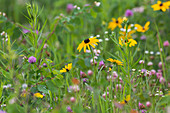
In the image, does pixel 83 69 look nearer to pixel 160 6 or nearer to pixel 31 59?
pixel 31 59

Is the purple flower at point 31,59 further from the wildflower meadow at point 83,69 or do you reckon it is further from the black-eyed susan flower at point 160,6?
the black-eyed susan flower at point 160,6

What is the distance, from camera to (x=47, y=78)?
5.85ft

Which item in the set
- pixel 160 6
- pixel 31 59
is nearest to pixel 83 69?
pixel 31 59

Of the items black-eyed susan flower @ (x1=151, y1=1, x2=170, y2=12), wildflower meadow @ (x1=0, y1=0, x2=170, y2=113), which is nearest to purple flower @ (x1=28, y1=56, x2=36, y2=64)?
wildflower meadow @ (x1=0, y1=0, x2=170, y2=113)

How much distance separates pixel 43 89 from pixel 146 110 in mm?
707

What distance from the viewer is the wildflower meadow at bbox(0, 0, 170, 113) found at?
5.23 ft

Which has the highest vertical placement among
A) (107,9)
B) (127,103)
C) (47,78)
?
(107,9)

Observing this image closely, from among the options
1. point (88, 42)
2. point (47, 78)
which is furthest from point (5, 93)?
point (88, 42)

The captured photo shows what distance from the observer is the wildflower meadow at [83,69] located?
1.59 metres

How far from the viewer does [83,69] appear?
7.66ft

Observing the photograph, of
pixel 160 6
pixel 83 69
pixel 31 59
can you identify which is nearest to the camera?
pixel 31 59

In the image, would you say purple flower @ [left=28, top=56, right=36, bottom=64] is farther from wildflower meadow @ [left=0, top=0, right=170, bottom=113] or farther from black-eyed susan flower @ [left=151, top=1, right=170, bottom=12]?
black-eyed susan flower @ [left=151, top=1, right=170, bottom=12]

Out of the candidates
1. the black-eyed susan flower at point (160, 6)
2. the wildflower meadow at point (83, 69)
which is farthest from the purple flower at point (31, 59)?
the black-eyed susan flower at point (160, 6)

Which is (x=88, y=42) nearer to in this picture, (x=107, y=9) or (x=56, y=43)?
(x=56, y=43)
